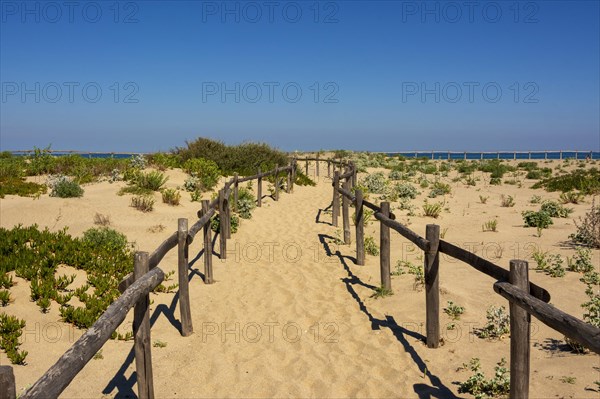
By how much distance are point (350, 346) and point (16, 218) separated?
30.4ft

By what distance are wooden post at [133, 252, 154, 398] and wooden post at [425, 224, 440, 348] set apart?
324 cm

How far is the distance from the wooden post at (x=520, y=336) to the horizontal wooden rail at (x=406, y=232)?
1.93 meters

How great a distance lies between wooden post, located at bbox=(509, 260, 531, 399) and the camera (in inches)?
144

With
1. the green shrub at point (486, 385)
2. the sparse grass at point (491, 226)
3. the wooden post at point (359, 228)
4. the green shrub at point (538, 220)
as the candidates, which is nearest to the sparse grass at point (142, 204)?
the wooden post at point (359, 228)

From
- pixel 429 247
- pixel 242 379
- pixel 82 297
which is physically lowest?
pixel 242 379

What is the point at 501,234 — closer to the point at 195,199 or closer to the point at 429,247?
the point at 429,247

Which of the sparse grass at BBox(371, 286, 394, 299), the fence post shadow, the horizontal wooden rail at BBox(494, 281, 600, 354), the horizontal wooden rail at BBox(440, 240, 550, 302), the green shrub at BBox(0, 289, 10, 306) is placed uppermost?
the horizontal wooden rail at BBox(440, 240, 550, 302)

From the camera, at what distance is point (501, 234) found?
11.8 meters

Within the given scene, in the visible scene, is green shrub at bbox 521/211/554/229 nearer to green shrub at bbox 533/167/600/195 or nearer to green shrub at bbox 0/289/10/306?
green shrub at bbox 533/167/600/195

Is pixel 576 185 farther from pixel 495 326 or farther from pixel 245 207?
pixel 495 326

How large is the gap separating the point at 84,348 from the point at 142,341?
136cm

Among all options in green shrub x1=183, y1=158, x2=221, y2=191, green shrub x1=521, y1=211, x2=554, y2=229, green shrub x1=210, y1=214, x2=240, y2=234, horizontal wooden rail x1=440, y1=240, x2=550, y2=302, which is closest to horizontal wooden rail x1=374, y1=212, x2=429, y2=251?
horizontal wooden rail x1=440, y1=240, x2=550, y2=302

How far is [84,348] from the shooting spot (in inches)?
111

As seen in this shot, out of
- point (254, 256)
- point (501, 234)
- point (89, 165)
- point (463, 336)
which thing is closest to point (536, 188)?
point (501, 234)
